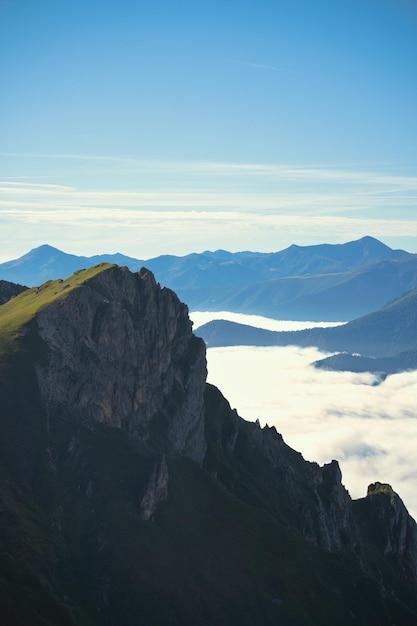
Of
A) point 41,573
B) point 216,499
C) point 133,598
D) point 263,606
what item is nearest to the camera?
point 41,573

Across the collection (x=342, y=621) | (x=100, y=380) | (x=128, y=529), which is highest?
(x=100, y=380)

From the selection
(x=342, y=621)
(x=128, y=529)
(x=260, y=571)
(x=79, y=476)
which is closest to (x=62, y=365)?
(x=79, y=476)

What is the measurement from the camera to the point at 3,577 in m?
134

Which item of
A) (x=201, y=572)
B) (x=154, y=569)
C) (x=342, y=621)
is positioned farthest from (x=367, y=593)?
(x=154, y=569)

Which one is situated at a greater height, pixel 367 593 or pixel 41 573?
pixel 41 573

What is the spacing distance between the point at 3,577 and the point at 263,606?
66.2 meters

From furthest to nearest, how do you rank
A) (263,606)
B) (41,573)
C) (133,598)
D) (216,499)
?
(216,499) → (263,606) → (133,598) → (41,573)

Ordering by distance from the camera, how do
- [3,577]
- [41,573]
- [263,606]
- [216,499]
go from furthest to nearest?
[216,499], [263,606], [41,573], [3,577]

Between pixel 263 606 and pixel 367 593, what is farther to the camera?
pixel 367 593

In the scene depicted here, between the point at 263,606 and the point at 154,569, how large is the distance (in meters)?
28.7

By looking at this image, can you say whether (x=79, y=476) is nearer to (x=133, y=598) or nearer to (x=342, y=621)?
(x=133, y=598)

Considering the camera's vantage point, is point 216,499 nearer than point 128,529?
No

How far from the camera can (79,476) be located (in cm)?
17550

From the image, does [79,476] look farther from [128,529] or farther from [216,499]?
[216,499]
